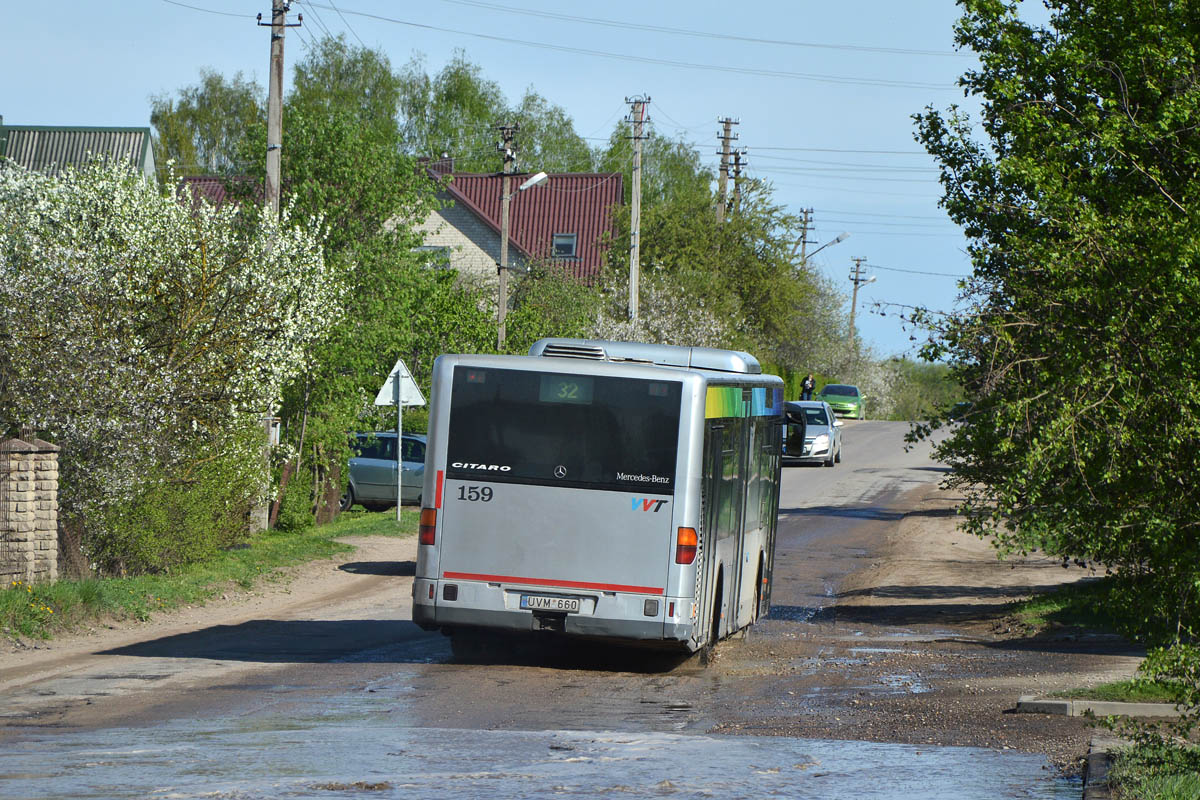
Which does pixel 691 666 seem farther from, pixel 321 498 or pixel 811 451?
pixel 811 451

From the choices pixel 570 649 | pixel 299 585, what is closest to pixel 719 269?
pixel 299 585

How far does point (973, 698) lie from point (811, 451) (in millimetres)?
33537

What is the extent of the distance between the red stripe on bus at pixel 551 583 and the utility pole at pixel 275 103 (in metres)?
13.0

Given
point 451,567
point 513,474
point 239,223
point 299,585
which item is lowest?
point 299,585

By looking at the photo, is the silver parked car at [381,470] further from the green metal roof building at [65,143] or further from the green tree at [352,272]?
the green metal roof building at [65,143]

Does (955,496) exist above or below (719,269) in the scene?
below

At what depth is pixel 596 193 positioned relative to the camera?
232ft

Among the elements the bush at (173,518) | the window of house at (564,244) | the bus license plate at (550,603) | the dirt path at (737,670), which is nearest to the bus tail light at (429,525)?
the bus license plate at (550,603)

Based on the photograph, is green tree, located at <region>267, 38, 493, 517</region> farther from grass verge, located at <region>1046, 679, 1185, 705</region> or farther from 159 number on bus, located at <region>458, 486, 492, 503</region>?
grass verge, located at <region>1046, 679, 1185, 705</region>

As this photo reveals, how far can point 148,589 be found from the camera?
16672 mm

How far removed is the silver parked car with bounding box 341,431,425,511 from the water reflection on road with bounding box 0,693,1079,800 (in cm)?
2186

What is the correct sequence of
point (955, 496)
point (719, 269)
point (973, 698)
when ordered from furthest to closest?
point (719, 269) → point (955, 496) → point (973, 698)

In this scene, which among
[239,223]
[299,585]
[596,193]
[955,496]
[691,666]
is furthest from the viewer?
[596,193]

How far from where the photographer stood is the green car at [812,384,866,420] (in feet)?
241
